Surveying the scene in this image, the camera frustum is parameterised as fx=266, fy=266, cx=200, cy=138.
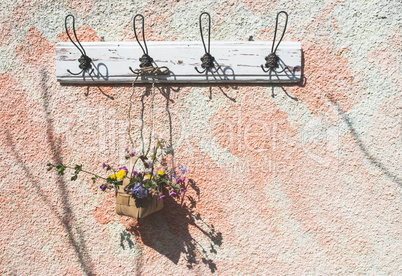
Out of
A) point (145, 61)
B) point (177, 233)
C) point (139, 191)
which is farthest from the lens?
point (177, 233)

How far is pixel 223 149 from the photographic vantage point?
1671 millimetres

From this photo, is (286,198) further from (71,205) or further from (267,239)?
(71,205)

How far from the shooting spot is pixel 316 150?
64.8 inches

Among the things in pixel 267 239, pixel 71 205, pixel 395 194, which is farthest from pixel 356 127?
pixel 71 205

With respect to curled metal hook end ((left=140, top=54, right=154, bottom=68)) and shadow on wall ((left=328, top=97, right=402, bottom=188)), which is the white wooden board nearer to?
curled metal hook end ((left=140, top=54, right=154, bottom=68))

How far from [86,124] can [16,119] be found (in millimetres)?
463

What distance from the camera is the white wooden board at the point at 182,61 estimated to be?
1.61 m

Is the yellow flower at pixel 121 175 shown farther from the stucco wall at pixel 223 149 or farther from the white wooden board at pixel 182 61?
the white wooden board at pixel 182 61

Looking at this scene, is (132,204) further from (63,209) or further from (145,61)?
(145,61)

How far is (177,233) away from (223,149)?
2.00ft

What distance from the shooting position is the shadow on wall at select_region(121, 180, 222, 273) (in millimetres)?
1684

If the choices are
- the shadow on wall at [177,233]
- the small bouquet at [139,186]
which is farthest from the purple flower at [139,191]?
the shadow on wall at [177,233]

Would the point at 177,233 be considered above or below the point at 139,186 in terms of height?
below

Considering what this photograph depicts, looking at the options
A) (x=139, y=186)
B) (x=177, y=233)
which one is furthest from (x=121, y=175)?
(x=177, y=233)
